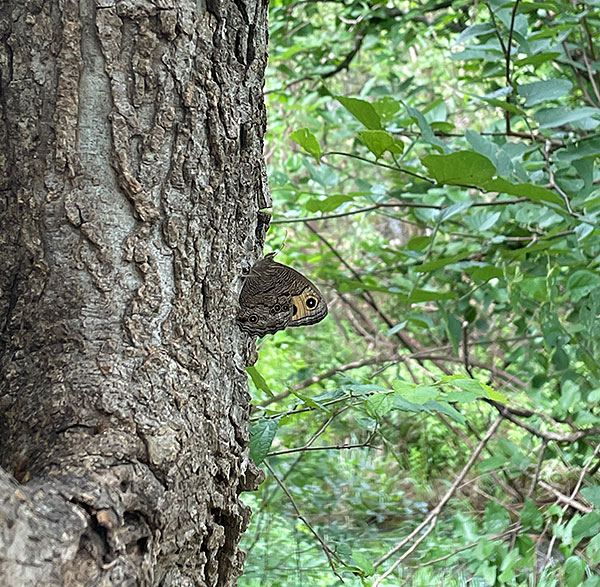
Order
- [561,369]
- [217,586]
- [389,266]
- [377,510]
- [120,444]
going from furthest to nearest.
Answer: [377,510] < [389,266] < [561,369] < [217,586] < [120,444]

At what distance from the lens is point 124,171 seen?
29.3 inches

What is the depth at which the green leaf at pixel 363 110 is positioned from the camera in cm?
104

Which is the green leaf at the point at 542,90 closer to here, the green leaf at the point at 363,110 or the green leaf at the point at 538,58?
the green leaf at the point at 538,58

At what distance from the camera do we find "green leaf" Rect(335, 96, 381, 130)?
1042 mm

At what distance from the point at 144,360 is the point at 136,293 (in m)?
0.07

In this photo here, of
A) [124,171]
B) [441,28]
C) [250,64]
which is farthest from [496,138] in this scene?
[124,171]

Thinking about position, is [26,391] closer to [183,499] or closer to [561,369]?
[183,499]

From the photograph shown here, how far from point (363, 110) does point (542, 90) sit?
506 millimetres

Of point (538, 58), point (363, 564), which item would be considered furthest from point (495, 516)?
point (538, 58)

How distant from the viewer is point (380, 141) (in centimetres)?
107

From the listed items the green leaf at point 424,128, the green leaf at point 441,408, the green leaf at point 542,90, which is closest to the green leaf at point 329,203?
the green leaf at point 424,128

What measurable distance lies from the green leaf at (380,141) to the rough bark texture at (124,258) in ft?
1.01

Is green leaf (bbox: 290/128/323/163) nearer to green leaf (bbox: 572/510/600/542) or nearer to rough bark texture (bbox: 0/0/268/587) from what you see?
rough bark texture (bbox: 0/0/268/587)

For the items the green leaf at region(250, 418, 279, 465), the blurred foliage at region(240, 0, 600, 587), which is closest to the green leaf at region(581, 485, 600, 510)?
the blurred foliage at region(240, 0, 600, 587)
